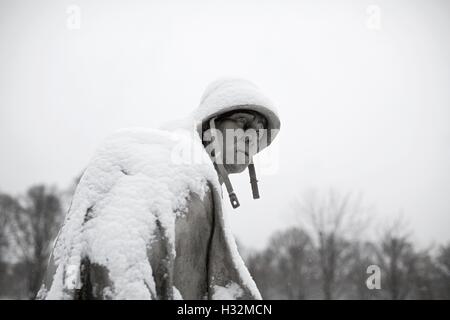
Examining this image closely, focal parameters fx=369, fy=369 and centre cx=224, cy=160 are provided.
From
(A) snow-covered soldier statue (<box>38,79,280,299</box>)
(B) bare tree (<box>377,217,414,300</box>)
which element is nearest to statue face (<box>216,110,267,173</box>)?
(A) snow-covered soldier statue (<box>38,79,280,299</box>)

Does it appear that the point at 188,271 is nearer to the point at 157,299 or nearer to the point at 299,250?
the point at 157,299

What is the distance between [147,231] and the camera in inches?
53.4

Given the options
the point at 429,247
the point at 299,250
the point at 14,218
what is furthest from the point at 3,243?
the point at 429,247

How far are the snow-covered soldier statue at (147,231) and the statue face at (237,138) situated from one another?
2.28ft

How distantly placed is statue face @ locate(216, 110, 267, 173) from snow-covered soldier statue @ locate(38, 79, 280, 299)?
0.69m

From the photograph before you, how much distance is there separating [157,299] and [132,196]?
39 cm

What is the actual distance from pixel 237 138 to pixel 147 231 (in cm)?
136

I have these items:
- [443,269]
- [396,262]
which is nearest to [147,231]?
[396,262]

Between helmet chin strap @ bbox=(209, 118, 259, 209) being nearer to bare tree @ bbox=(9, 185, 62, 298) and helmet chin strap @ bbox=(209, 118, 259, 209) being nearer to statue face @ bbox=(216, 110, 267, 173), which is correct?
statue face @ bbox=(216, 110, 267, 173)

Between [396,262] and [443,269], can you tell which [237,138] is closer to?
[396,262]

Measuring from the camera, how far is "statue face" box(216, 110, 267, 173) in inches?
100

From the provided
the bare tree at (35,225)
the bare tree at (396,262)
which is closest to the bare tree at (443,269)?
the bare tree at (396,262)

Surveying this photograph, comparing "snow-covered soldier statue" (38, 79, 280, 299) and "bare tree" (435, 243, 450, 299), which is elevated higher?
"snow-covered soldier statue" (38, 79, 280, 299)

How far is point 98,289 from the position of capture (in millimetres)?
1271
